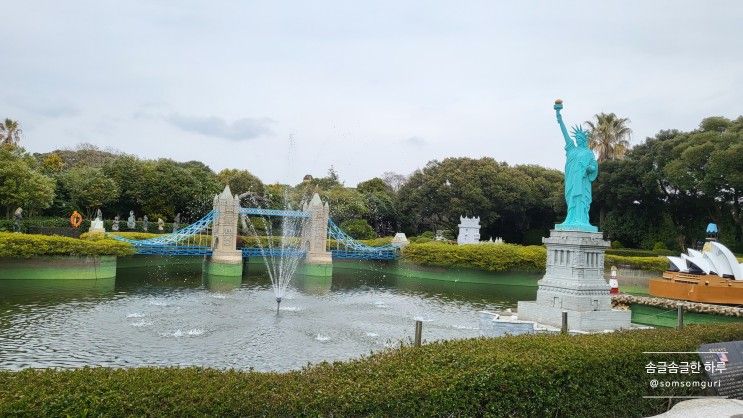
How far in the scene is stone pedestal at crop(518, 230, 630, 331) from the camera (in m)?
17.0

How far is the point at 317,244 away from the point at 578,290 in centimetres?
2245

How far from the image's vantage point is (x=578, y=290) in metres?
17.0

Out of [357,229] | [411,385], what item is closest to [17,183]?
[357,229]

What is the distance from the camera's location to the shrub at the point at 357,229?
48875 mm

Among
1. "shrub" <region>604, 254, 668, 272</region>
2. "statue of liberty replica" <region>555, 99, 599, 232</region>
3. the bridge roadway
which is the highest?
"statue of liberty replica" <region>555, 99, 599, 232</region>

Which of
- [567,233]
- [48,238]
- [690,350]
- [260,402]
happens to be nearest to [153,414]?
[260,402]

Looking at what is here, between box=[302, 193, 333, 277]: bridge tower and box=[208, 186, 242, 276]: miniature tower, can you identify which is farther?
box=[302, 193, 333, 277]: bridge tower

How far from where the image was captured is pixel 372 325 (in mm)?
18156

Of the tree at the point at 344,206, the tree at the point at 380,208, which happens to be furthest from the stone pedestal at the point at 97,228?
the tree at the point at 380,208

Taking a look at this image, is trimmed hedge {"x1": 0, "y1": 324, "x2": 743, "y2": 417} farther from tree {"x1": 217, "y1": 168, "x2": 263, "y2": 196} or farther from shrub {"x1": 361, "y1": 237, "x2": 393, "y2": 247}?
tree {"x1": 217, "y1": 168, "x2": 263, "y2": 196}

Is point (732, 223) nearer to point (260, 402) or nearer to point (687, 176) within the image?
point (687, 176)

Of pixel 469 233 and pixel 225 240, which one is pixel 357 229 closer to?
pixel 469 233

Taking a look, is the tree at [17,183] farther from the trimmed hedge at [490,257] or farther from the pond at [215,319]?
the trimmed hedge at [490,257]

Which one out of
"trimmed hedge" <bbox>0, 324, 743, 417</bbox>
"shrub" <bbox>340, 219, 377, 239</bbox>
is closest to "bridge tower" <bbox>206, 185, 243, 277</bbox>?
"shrub" <bbox>340, 219, 377, 239</bbox>
